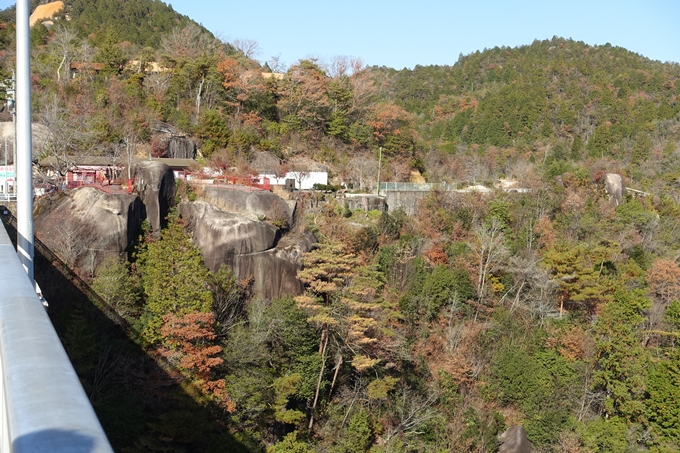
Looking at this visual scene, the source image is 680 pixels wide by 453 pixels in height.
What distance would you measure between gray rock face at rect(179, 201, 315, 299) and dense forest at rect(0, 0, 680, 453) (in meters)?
0.72

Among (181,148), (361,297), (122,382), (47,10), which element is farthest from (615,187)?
(47,10)

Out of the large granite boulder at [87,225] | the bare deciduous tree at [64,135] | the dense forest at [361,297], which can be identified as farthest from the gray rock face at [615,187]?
the bare deciduous tree at [64,135]

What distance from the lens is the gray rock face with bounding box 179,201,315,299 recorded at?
67.2 ft

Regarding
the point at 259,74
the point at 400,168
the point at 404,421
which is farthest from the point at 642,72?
the point at 404,421

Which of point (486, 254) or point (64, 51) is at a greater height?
point (64, 51)

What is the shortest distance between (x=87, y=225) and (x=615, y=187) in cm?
3066

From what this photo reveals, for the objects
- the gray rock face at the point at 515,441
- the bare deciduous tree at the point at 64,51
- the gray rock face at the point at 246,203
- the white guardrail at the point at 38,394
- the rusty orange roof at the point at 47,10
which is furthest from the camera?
the rusty orange roof at the point at 47,10

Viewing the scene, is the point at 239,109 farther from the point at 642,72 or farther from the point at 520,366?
the point at 642,72

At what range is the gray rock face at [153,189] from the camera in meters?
20.7

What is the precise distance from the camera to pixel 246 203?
22.2m

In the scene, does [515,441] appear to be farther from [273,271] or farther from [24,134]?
[24,134]

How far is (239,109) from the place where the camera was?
33.2 metres

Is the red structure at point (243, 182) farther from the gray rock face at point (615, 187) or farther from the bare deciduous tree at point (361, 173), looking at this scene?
the gray rock face at point (615, 187)

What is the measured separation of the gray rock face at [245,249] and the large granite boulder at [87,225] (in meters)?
2.19
